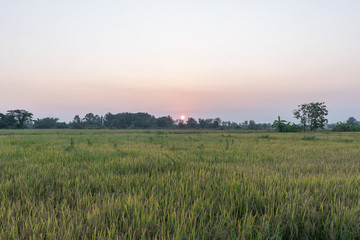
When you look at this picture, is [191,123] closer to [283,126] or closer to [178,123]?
[178,123]

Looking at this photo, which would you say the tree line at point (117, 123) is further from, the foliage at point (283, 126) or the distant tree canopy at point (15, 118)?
the foliage at point (283, 126)

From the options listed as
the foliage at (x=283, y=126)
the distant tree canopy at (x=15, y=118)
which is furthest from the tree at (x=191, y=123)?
the distant tree canopy at (x=15, y=118)

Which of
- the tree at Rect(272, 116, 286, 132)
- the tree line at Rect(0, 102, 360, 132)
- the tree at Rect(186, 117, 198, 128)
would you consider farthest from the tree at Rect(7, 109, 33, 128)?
the tree at Rect(272, 116, 286, 132)

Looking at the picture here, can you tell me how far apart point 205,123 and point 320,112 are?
43.8 m

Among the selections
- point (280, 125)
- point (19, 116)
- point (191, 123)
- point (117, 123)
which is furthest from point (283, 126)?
point (19, 116)

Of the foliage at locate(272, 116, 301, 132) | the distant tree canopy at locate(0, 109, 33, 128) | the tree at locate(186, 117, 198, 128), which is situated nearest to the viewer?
the foliage at locate(272, 116, 301, 132)

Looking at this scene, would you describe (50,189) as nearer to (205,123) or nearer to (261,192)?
(261,192)

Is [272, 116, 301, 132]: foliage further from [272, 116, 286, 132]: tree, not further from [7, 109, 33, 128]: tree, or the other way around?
[7, 109, 33, 128]: tree

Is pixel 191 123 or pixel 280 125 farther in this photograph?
pixel 191 123

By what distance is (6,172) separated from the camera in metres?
2.83

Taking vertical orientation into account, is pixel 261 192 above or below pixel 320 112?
below

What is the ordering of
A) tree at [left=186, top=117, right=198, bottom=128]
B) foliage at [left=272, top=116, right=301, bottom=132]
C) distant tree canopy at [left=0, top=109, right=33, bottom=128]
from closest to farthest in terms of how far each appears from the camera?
foliage at [left=272, top=116, right=301, bottom=132], distant tree canopy at [left=0, top=109, right=33, bottom=128], tree at [left=186, top=117, right=198, bottom=128]

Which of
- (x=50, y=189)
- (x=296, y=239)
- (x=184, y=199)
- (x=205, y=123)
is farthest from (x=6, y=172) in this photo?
(x=205, y=123)

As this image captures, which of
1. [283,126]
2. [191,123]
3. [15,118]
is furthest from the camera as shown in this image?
[191,123]
